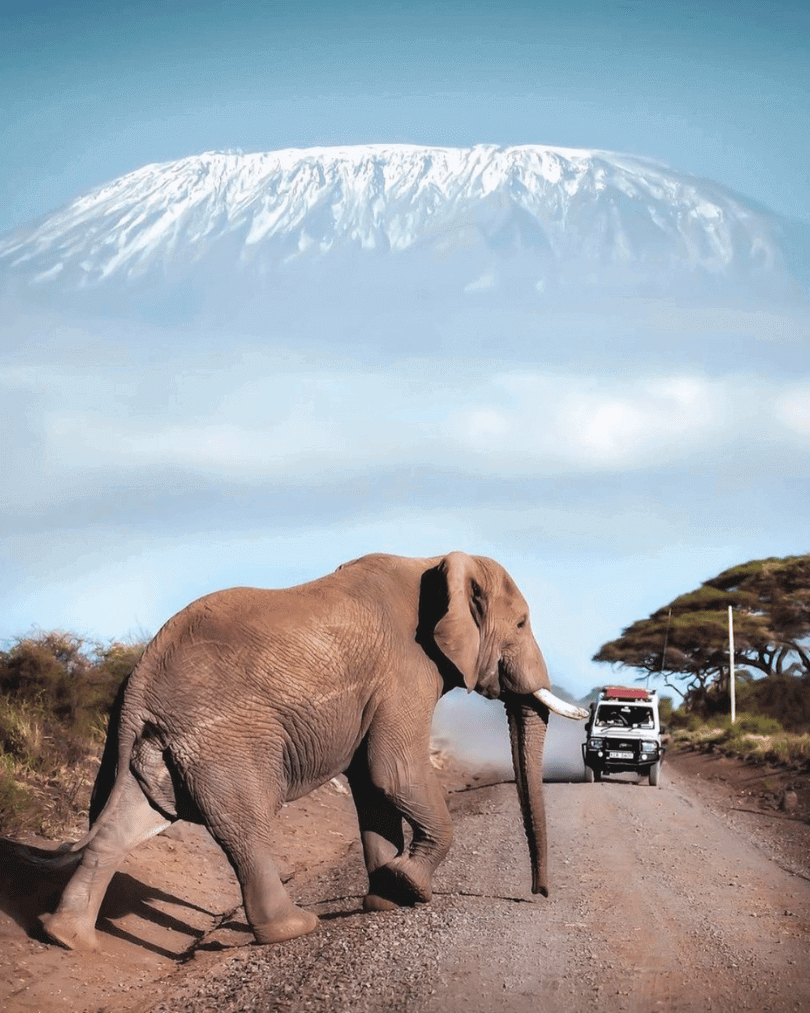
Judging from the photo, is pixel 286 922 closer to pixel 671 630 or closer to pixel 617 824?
pixel 617 824

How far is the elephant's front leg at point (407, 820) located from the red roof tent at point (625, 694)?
63.6ft

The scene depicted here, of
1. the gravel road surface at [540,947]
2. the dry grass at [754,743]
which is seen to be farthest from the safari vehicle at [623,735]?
the gravel road surface at [540,947]

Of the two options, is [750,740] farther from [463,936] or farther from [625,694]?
[463,936]

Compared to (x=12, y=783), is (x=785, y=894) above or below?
below

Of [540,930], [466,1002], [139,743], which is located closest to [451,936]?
[540,930]

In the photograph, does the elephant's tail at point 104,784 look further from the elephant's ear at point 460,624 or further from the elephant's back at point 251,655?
the elephant's ear at point 460,624

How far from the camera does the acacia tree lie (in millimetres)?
56844

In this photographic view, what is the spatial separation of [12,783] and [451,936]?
555cm

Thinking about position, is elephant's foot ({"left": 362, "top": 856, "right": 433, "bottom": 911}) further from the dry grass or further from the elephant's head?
the dry grass

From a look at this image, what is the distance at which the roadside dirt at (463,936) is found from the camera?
8.80 m

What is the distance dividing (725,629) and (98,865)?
48.5 metres

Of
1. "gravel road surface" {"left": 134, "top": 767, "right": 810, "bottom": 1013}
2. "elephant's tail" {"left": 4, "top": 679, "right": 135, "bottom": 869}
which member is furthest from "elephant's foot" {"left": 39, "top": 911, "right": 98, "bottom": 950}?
"gravel road surface" {"left": 134, "top": 767, "right": 810, "bottom": 1013}

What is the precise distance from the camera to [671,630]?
57.8m

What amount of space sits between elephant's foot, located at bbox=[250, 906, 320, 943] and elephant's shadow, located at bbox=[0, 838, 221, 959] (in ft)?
3.59
